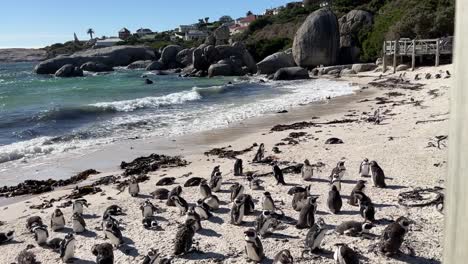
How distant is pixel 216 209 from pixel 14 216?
4.38 meters

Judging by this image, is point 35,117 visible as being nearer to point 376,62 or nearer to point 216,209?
point 216,209

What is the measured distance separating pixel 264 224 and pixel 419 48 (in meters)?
32.9

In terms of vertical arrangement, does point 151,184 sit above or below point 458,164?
below

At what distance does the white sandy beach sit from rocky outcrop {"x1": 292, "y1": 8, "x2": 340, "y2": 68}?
2961 cm

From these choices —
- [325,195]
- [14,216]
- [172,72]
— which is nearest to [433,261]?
[325,195]

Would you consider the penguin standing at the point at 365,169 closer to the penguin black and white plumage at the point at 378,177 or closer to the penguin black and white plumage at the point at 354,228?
the penguin black and white plumage at the point at 378,177

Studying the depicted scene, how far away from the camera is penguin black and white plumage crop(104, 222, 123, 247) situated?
7.93 meters

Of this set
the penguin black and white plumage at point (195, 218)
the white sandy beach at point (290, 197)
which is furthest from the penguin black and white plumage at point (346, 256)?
the penguin black and white plumage at point (195, 218)

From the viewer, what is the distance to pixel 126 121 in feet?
78.2

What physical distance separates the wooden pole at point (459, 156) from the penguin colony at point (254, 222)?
5625 mm

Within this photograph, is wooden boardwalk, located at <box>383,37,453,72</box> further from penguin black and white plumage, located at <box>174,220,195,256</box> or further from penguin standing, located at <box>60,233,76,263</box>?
penguin standing, located at <box>60,233,76,263</box>

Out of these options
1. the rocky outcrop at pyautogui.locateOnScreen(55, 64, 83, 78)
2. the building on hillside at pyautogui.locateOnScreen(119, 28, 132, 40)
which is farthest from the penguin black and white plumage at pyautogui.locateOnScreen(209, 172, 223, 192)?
the building on hillside at pyautogui.locateOnScreen(119, 28, 132, 40)

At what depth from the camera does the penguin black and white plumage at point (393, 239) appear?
6.77 metres

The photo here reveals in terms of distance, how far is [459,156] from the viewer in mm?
1044
